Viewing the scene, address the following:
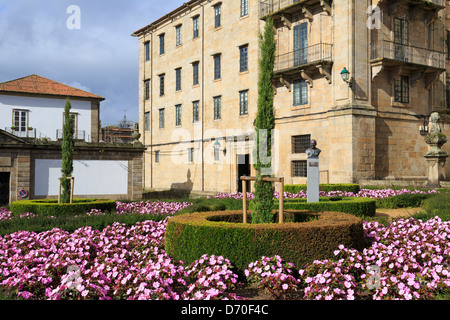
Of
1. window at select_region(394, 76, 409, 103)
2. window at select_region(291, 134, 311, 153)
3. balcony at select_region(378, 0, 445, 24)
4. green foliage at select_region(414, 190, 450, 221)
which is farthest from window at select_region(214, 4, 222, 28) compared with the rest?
green foliage at select_region(414, 190, 450, 221)

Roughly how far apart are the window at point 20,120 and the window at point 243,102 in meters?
18.5

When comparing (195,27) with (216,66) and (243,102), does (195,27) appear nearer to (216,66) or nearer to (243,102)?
(216,66)

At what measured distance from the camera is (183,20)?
1470 inches

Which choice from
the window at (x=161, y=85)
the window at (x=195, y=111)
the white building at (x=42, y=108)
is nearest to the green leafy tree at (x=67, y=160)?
the white building at (x=42, y=108)

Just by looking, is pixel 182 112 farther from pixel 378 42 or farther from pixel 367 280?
pixel 367 280

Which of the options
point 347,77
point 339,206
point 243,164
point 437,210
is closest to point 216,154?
point 243,164

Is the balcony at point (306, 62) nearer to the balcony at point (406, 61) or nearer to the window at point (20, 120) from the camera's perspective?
the balcony at point (406, 61)

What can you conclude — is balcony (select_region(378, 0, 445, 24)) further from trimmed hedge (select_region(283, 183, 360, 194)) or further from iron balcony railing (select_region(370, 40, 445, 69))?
trimmed hedge (select_region(283, 183, 360, 194))

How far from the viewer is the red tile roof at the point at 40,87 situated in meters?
35.2

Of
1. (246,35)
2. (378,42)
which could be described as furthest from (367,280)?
(246,35)

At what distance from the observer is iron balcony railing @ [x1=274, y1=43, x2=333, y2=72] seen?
23469 millimetres

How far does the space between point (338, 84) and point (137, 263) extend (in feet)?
60.5

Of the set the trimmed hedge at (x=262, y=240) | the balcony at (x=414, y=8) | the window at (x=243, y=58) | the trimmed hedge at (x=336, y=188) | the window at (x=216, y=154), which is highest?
the balcony at (x=414, y=8)

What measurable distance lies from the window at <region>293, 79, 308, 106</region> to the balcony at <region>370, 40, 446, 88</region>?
4086mm
